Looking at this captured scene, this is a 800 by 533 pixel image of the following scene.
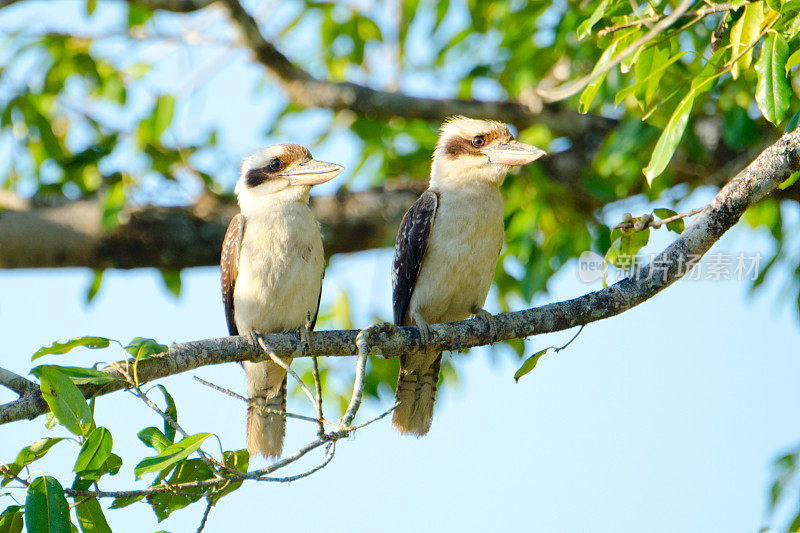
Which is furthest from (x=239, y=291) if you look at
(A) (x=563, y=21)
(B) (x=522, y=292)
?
(A) (x=563, y=21)

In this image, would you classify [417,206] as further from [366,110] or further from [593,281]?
[366,110]

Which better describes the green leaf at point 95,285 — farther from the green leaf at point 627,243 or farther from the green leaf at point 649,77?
the green leaf at point 649,77

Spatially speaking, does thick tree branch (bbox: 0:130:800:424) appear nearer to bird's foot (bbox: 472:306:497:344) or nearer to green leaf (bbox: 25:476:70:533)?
bird's foot (bbox: 472:306:497:344)

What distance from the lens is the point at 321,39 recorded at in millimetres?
7473

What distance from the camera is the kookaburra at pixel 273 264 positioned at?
4.35 metres

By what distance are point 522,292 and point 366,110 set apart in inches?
92.5

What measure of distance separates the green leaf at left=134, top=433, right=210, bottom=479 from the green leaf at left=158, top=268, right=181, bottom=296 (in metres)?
4.45

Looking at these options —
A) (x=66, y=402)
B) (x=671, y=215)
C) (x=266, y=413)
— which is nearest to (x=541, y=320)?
(x=671, y=215)

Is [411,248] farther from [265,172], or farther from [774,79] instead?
[774,79]

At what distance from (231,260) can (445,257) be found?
1.16 m

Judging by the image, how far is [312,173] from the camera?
15.0 ft

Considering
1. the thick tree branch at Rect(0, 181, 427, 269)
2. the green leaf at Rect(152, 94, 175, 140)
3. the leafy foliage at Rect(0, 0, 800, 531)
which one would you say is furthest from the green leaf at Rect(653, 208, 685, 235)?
the green leaf at Rect(152, 94, 175, 140)

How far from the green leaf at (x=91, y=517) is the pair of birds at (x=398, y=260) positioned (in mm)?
1656

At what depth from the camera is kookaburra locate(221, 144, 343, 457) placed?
4.35 meters
